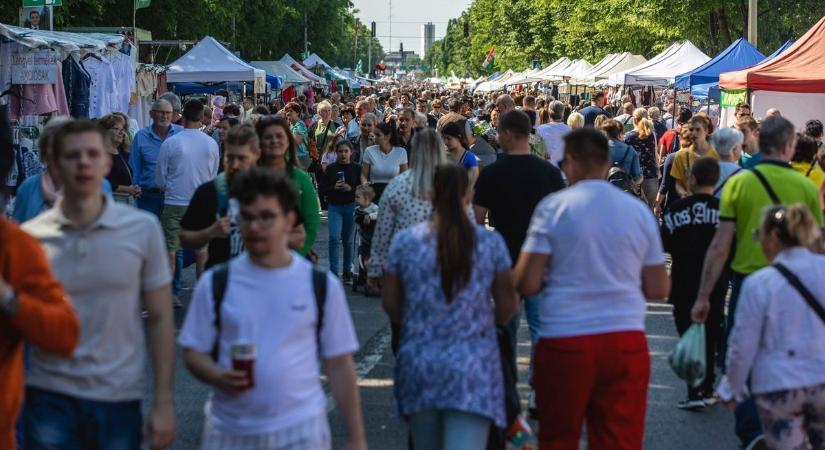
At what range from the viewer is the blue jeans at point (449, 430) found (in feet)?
15.5

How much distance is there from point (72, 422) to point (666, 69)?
26314 mm

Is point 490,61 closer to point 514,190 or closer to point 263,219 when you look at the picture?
point 514,190

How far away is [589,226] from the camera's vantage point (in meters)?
4.93

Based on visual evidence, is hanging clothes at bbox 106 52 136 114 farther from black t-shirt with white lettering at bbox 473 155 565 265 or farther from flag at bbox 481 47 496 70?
flag at bbox 481 47 496 70

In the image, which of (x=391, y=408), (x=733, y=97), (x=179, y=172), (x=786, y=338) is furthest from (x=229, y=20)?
(x=786, y=338)

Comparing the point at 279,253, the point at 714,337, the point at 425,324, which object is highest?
the point at 279,253

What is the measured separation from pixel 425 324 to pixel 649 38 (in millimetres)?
45938

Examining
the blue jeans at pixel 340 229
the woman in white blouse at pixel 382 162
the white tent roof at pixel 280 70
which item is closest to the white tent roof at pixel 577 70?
the white tent roof at pixel 280 70

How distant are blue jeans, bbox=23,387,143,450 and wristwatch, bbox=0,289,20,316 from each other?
1.87 ft

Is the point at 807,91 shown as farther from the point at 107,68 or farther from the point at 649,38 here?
the point at 649,38

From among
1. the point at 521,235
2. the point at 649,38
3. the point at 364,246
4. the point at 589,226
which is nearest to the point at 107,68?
the point at 364,246

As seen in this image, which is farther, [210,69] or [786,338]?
[210,69]

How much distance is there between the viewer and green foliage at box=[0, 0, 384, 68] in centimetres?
2952

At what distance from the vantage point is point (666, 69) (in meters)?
29.2
